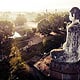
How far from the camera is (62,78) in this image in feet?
73.3

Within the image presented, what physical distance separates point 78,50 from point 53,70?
106 inches

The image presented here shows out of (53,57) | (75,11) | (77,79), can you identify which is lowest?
(77,79)

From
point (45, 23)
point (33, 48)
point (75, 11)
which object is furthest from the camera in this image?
point (45, 23)

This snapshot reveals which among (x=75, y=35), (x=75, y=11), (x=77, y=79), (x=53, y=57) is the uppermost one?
(x=75, y=11)

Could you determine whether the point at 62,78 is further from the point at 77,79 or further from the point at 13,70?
the point at 13,70

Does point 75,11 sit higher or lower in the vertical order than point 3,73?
higher

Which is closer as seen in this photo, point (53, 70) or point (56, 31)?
point (53, 70)

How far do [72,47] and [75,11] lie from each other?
3188 mm

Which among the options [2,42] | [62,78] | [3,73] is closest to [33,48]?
[2,42]

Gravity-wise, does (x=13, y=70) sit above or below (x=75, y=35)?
below

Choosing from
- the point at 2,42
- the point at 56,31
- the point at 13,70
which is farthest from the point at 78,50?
the point at 56,31

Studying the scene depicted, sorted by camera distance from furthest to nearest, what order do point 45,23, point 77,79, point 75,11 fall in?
point 45,23, point 75,11, point 77,79

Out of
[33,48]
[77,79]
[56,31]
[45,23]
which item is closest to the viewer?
[77,79]

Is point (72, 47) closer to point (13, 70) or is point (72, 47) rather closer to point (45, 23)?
point (13, 70)
